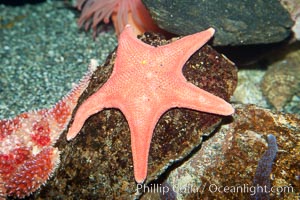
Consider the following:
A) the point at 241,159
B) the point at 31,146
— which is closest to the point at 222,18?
the point at 241,159

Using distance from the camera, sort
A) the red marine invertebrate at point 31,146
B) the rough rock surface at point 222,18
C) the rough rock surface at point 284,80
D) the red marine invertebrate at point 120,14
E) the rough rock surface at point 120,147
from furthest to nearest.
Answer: the rough rock surface at point 284,80 < the red marine invertebrate at point 120,14 < the rough rock surface at point 222,18 < the red marine invertebrate at point 31,146 < the rough rock surface at point 120,147

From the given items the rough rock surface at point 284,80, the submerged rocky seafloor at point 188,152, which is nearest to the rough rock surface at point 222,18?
the submerged rocky seafloor at point 188,152

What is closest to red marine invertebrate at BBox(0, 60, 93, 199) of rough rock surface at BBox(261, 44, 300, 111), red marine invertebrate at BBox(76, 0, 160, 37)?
red marine invertebrate at BBox(76, 0, 160, 37)

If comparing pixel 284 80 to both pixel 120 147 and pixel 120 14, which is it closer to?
pixel 120 14

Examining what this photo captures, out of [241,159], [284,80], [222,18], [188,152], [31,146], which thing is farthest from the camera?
[284,80]

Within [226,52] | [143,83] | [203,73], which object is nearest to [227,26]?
[226,52]

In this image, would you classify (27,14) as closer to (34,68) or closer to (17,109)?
(34,68)

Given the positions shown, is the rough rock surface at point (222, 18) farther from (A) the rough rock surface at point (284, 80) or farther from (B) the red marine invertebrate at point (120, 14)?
(A) the rough rock surface at point (284, 80)

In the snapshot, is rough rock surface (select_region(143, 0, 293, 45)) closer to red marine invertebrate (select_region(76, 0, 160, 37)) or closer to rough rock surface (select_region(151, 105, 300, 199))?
red marine invertebrate (select_region(76, 0, 160, 37))
